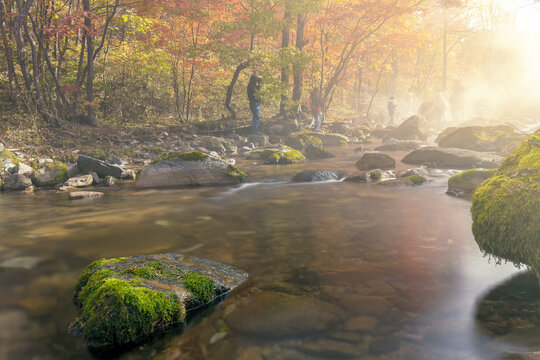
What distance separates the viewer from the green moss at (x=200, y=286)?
3246 mm

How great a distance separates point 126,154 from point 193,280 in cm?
1179

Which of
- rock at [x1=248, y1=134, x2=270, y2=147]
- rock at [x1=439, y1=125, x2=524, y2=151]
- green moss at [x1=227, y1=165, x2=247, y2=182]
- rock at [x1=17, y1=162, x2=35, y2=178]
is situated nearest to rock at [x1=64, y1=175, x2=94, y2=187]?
rock at [x1=17, y1=162, x2=35, y2=178]

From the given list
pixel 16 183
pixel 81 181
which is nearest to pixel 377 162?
pixel 81 181

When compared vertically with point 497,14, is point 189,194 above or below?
below

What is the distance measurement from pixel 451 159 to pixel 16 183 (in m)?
13.2

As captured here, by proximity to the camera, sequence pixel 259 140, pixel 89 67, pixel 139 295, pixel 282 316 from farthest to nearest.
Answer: pixel 259 140 < pixel 89 67 < pixel 282 316 < pixel 139 295

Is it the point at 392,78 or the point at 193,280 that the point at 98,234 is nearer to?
the point at 193,280

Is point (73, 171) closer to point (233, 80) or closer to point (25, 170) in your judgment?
point (25, 170)

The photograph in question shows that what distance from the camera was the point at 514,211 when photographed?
3443 millimetres

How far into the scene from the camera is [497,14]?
39.0 meters

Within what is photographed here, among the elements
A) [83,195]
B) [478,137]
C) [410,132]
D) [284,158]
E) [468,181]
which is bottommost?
[83,195]

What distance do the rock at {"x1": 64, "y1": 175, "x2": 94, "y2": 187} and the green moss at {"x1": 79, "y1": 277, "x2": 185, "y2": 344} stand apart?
25.9 ft

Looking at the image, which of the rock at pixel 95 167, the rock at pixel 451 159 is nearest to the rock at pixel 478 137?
the rock at pixel 451 159

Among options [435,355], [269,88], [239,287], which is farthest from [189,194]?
[269,88]
